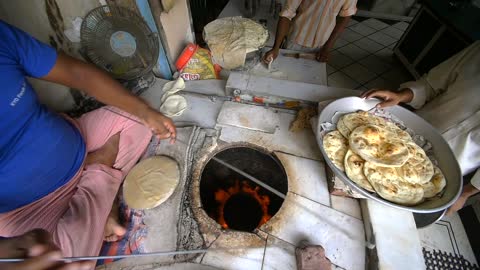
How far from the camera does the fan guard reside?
1.76m

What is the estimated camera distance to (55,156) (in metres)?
1.43

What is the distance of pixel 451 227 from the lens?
90.7 inches

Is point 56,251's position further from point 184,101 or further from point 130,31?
point 130,31

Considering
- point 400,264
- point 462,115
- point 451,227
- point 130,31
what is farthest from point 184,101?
point 451,227

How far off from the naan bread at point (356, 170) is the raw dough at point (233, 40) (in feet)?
4.74

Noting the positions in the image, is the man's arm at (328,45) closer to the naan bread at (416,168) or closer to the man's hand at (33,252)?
the naan bread at (416,168)

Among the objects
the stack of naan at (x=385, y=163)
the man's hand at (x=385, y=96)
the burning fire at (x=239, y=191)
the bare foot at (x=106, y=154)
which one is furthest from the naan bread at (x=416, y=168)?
the bare foot at (x=106, y=154)

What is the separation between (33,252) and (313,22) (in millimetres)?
2844

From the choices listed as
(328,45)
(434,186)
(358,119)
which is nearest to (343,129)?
(358,119)

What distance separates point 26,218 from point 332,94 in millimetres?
2291

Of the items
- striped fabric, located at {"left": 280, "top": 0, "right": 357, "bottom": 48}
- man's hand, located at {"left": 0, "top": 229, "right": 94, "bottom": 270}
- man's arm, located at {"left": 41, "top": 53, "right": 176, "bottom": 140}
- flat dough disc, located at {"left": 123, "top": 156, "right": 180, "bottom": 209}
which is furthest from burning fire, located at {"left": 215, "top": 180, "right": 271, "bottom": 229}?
striped fabric, located at {"left": 280, "top": 0, "right": 357, "bottom": 48}

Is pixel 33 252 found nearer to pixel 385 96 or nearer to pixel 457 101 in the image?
pixel 385 96

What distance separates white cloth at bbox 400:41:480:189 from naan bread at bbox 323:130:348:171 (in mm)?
911

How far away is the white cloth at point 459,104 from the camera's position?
1574 mm
